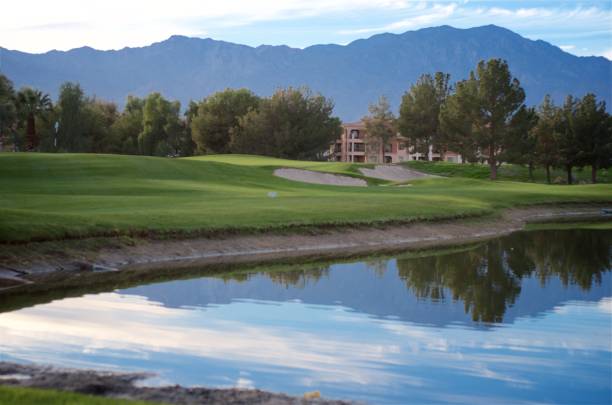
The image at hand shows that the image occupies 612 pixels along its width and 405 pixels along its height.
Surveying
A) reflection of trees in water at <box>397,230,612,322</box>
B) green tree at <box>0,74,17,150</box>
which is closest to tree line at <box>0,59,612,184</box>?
green tree at <box>0,74,17,150</box>

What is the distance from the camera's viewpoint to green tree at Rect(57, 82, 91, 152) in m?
119

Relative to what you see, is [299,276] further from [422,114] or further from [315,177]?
[422,114]

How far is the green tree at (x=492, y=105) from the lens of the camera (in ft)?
301

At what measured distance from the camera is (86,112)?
124 m

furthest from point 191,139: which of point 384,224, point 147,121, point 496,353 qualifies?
point 496,353

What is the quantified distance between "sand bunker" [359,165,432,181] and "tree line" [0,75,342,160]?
39798 mm

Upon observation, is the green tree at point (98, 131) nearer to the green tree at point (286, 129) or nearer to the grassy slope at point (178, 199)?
the green tree at point (286, 129)

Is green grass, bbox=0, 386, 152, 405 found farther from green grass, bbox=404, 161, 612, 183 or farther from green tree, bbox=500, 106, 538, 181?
green grass, bbox=404, 161, 612, 183

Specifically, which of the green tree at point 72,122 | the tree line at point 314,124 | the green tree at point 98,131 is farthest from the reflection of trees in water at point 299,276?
the green tree at point 98,131

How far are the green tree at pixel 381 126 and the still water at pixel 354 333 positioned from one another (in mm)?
130031

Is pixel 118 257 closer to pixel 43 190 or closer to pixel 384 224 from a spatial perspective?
pixel 384 224

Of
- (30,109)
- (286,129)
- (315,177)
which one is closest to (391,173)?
(315,177)

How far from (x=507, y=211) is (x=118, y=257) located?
102 ft

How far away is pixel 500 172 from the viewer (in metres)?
114
